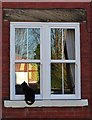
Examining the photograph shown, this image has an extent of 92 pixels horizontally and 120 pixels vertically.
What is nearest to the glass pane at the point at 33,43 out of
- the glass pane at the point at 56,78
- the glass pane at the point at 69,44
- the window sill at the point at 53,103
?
the glass pane at the point at 56,78

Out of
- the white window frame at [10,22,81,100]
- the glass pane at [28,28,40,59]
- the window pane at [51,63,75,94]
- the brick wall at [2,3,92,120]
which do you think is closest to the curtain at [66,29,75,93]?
the window pane at [51,63,75,94]

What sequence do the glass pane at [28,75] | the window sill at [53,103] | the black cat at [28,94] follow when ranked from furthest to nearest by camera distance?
1. the glass pane at [28,75]
2. the window sill at [53,103]
3. the black cat at [28,94]

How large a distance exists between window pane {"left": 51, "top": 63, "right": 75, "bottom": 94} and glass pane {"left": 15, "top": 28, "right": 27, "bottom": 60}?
73 cm

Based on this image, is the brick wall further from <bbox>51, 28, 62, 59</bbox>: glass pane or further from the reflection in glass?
<bbox>51, 28, 62, 59</bbox>: glass pane

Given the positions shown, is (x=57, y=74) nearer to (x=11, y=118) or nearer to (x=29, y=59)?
(x=29, y=59)

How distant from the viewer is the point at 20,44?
10.5m

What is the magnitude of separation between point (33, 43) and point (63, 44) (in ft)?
2.29

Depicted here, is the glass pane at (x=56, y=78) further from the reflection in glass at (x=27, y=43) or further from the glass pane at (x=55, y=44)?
the reflection in glass at (x=27, y=43)

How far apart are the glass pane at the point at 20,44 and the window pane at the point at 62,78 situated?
2.40ft

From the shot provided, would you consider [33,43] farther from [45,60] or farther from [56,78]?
[56,78]

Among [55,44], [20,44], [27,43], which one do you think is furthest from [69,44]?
[20,44]

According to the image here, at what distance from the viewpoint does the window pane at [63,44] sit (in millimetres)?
10539

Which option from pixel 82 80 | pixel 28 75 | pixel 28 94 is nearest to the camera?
pixel 28 94

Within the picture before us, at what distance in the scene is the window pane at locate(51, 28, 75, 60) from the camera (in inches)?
415
